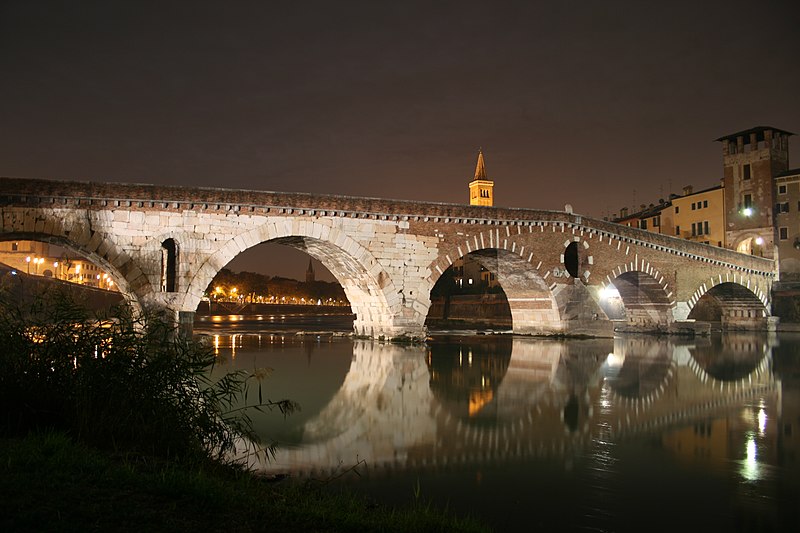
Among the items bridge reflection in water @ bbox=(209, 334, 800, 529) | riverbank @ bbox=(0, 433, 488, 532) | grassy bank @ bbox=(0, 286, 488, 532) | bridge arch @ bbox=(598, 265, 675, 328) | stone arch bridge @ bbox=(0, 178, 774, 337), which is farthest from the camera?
bridge arch @ bbox=(598, 265, 675, 328)

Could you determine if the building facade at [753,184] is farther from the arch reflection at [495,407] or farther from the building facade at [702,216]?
the arch reflection at [495,407]

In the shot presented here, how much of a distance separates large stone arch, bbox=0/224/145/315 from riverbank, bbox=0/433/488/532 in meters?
17.5

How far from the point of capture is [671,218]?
63.6 meters

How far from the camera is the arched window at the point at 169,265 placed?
→ 76.8 ft

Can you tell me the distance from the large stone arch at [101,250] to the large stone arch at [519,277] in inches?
458

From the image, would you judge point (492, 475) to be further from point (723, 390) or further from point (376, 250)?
point (376, 250)

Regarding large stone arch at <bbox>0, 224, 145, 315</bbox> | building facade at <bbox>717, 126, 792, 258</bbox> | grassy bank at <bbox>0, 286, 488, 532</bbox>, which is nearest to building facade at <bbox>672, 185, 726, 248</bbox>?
building facade at <bbox>717, 126, 792, 258</bbox>

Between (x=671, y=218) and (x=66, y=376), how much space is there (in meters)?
63.7

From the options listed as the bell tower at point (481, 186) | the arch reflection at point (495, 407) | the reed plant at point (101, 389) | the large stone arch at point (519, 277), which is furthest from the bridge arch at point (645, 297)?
the bell tower at point (481, 186)

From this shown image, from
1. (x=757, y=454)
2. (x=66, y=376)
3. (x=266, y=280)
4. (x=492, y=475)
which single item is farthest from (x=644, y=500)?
(x=266, y=280)

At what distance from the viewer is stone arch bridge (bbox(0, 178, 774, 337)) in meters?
22.5

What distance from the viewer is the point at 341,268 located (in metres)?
29.3

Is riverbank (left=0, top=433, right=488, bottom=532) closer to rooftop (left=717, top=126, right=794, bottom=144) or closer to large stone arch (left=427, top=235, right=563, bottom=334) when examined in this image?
large stone arch (left=427, top=235, right=563, bottom=334)

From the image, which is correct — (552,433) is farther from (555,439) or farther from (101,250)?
(101,250)
